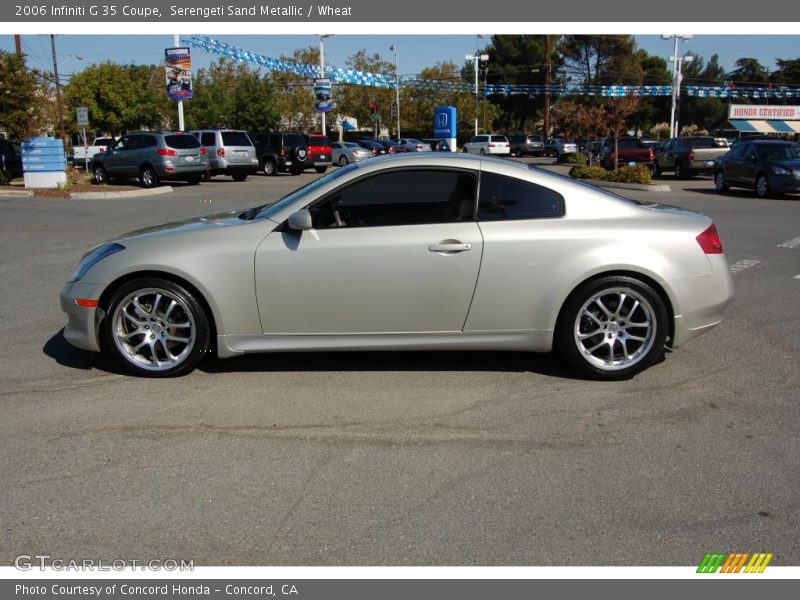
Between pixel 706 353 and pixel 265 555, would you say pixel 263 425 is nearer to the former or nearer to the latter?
pixel 265 555

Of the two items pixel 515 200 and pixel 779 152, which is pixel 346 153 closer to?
pixel 779 152

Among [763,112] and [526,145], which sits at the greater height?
[763,112]

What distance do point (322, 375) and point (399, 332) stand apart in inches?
27.5

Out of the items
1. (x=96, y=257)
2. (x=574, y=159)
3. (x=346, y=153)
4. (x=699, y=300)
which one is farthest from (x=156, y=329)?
(x=574, y=159)

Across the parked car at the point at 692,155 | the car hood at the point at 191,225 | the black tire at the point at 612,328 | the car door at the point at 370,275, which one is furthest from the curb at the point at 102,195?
the parked car at the point at 692,155

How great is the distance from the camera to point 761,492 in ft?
12.1

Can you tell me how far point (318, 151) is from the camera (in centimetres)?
3491

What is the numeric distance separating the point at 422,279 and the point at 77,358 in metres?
2.92

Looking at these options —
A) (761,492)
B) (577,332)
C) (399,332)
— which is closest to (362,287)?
(399,332)

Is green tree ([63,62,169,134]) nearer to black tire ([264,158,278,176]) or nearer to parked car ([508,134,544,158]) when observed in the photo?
black tire ([264,158,278,176])

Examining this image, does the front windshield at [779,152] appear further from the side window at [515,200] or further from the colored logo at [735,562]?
the colored logo at [735,562]

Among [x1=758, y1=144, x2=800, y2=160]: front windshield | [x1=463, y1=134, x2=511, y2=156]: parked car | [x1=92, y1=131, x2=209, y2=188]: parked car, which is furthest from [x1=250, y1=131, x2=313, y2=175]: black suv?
[x1=758, y1=144, x2=800, y2=160]: front windshield

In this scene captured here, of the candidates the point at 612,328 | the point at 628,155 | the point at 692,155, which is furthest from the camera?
the point at 628,155

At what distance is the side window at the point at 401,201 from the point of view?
5266 mm
